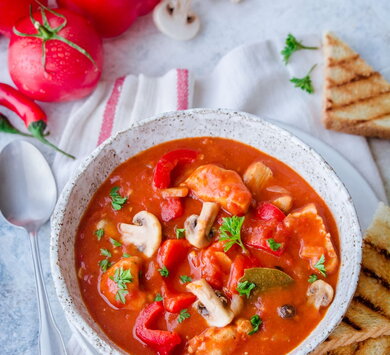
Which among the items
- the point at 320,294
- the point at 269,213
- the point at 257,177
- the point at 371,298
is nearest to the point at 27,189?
the point at 257,177

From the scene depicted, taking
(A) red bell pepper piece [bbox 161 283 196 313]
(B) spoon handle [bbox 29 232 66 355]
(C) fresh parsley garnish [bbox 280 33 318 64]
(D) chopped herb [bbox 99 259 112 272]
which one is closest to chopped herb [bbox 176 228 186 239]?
(A) red bell pepper piece [bbox 161 283 196 313]

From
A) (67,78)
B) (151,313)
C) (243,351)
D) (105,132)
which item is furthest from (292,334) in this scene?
(67,78)

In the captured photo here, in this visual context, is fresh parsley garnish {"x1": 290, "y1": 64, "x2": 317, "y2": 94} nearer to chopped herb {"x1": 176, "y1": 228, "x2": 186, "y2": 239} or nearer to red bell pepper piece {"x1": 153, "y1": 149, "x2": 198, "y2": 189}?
red bell pepper piece {"x1": 153, "y1": 149, "x2": 198, "y2": 189}

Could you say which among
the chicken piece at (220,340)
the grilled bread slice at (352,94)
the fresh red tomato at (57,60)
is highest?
the fresh red tomato at (57,60)

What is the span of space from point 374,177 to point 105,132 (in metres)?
2.10

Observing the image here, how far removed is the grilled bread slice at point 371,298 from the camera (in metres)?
3.87

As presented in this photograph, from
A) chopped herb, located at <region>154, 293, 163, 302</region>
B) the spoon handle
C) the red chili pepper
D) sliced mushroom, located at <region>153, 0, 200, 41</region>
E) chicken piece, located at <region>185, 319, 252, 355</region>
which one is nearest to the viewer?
chicken piece, located at <region>185, 319, 252, 355</region>

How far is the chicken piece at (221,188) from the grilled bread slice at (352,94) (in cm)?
126

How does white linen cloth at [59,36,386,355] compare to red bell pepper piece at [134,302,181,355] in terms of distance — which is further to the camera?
white linen cloth at [59,36,386,355]

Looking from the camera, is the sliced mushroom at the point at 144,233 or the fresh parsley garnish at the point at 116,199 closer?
the sliced mushroom at the point at 144,233

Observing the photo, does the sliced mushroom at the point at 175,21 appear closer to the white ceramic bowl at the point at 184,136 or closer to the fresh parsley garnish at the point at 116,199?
the white ceramic bowl at the point at 184,136

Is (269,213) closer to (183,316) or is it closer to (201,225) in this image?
(201,225)

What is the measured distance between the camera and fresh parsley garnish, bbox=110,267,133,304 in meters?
3.43

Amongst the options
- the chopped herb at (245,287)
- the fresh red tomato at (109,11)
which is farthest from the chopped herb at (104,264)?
the fresh red tomato at (109,11)
